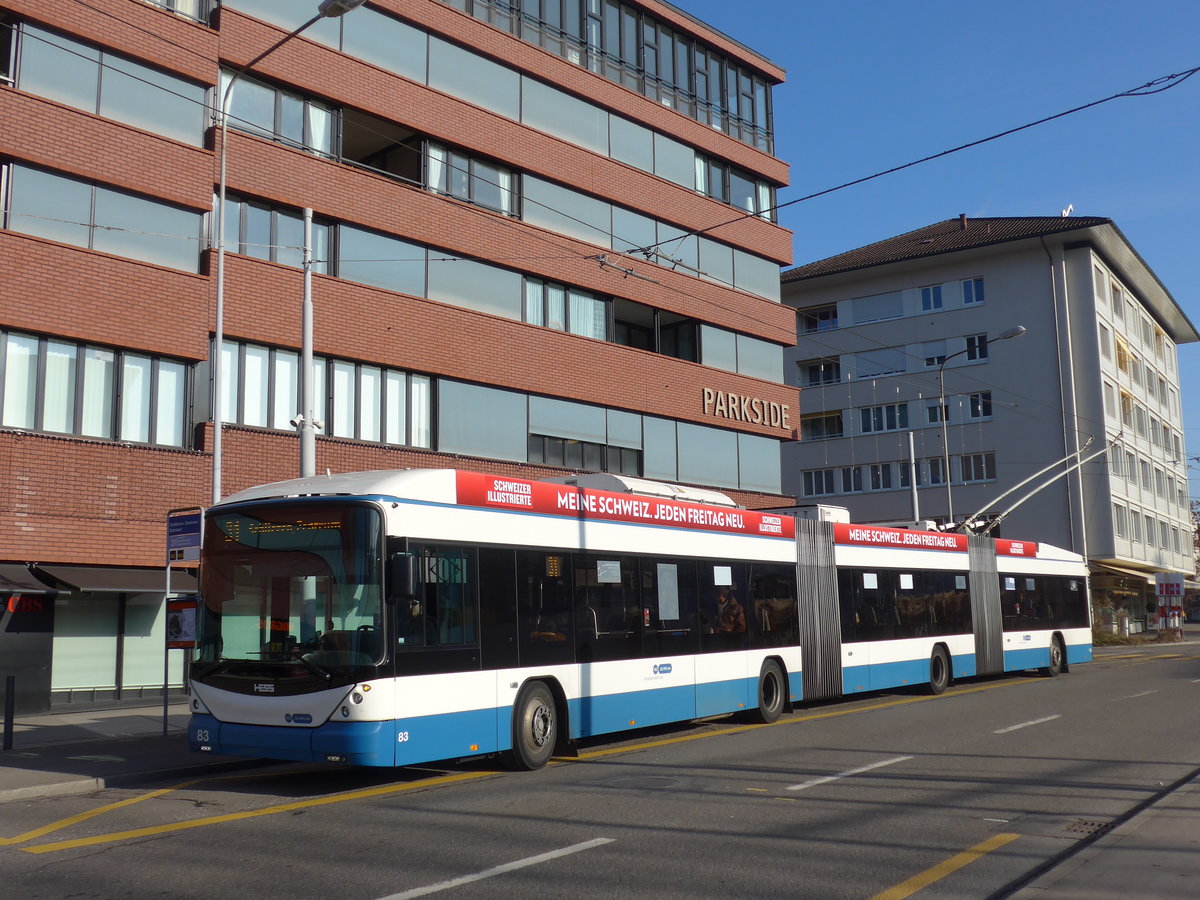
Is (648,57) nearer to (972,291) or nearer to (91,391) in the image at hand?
(91,391)

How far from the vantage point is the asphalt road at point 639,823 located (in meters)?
6.79

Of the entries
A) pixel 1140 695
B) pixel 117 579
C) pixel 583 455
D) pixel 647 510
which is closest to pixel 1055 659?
pixel 1140 695

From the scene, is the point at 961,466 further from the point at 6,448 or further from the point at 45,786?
the point at 45,786

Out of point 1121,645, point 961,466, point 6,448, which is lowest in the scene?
point 1121,645

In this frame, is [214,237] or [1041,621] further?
[1041,621]

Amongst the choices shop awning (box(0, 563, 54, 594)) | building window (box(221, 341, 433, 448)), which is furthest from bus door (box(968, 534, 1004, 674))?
shop awning (box(0, 563, 54, 594))

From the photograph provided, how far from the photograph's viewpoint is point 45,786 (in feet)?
33.7

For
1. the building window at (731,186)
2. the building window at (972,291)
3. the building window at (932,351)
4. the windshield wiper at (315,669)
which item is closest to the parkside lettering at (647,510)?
the windshield wiper at (315,669)

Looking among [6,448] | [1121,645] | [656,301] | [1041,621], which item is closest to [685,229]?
[656,301]

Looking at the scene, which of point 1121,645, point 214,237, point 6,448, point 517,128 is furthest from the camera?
point 1121,645

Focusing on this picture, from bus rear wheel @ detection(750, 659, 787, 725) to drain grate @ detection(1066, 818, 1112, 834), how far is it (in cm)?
756

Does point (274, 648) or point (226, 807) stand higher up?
point (274, 648)

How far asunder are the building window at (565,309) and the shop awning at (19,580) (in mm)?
12923

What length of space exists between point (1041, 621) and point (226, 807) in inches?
801
